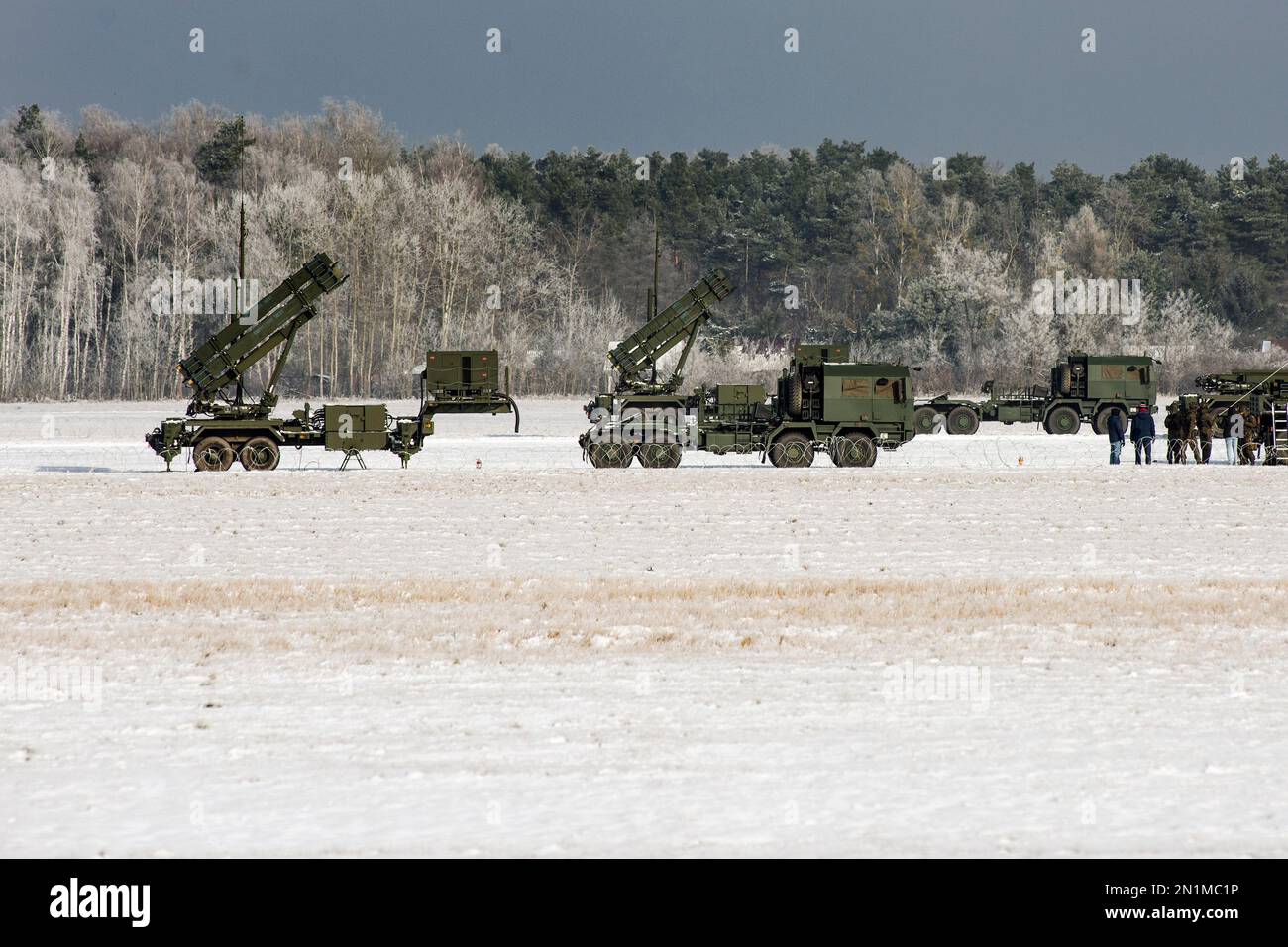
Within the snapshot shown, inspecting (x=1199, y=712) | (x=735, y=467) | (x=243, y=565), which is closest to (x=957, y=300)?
(x=735, y=467)

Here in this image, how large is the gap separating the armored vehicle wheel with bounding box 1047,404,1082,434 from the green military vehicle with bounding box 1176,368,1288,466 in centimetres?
447

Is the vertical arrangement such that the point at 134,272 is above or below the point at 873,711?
above

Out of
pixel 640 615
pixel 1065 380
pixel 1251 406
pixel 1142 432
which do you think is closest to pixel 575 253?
pixel 1065 380

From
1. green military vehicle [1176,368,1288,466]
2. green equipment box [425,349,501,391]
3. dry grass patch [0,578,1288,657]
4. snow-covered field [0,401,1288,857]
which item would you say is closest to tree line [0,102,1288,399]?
green military vehicle [1176,368,1288,466]

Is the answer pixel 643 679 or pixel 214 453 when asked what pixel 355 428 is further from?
pixel 643 679

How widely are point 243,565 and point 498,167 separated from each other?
304ft

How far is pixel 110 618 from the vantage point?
47.1 feet

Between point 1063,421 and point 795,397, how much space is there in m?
18.3

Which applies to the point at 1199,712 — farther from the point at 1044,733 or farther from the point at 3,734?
the point at 3,734

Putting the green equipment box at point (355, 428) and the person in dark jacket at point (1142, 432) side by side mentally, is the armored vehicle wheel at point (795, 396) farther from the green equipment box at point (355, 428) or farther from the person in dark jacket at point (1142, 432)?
the green equipment box at point (355, 428)

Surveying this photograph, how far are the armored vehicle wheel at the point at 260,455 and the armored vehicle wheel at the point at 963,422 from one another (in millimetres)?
22237

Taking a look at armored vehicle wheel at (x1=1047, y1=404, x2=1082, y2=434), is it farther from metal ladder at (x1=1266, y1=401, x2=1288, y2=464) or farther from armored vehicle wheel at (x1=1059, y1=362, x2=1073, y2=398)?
metal ladder at (x1=1266, y1=401, x2=1288, y2=464)

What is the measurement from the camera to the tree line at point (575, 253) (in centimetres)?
7931

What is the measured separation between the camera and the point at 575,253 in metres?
102
